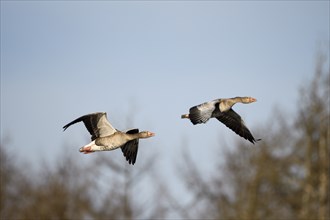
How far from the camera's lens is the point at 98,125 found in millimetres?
20109

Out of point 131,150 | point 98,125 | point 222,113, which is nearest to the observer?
point 98,125

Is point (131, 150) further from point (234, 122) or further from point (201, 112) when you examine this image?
point (234, 122)

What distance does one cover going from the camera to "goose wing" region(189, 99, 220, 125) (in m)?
19.4

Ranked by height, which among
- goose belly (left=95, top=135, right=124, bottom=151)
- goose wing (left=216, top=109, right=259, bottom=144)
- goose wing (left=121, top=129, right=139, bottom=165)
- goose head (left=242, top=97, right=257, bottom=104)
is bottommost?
goose wing (left=121, top=129, right=139, bottom=165)

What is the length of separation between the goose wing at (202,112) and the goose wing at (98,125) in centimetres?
180

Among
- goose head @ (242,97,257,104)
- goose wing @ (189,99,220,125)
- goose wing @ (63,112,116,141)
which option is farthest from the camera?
goose head @ (242,97,257,104)

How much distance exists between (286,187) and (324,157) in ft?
8.13

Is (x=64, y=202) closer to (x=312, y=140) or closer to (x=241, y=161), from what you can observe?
(x=241, y=161)

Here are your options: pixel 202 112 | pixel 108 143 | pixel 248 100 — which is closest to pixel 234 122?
pixel 248 100

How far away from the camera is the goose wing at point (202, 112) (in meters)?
19.4

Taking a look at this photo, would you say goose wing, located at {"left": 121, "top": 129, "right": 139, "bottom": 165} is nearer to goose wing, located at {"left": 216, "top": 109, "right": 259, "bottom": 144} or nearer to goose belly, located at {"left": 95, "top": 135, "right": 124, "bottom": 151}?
goose belly, located at {"left": 95, "top": 135, "right": 124, "bottom": 151}

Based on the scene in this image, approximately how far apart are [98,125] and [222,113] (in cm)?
370

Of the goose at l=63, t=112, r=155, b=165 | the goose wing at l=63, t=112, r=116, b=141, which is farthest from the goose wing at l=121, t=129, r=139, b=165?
the goose wing at l=63, t=112, r=116, b=141

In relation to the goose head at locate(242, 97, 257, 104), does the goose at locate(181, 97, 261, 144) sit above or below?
below
